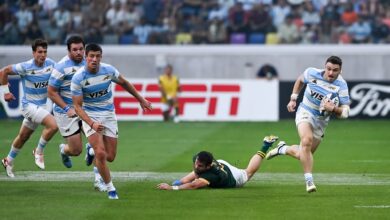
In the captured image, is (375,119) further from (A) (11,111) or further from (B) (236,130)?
(A) (11,111)

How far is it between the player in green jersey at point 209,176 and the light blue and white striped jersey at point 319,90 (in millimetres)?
1309

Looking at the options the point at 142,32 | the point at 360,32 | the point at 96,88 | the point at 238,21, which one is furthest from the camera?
the point at 142,32

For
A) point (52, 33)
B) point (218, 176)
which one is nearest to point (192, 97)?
point (52, 33)

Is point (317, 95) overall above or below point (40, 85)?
above

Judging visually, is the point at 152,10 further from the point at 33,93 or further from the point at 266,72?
the point at 33,93

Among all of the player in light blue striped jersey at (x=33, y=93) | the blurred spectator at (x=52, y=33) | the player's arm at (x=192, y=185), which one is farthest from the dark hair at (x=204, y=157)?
the blurred spectator at (x=52, y=33)

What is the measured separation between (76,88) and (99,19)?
23127mm

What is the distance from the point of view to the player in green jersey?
15109mm

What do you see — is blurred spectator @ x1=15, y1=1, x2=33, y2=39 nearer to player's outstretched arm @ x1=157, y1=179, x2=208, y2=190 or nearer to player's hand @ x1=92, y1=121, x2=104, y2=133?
player's outstretched arm @ x1=157, y1=179, x2=208, y2=190

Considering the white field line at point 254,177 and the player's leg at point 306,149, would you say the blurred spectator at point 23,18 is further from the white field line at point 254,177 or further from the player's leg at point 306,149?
the player's leg at point 306,149

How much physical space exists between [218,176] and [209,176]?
0.16 meters

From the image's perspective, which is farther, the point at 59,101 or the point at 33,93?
the point at 33,93

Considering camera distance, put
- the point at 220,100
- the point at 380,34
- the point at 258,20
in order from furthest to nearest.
→ the point at 258,20
the point at 380,34
the point at 220,100

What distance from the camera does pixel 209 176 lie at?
15.4 metres
